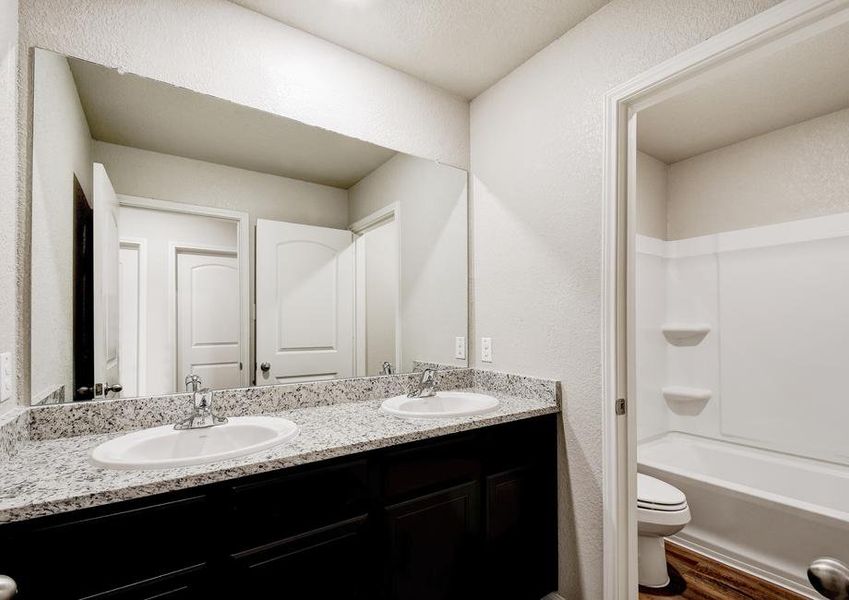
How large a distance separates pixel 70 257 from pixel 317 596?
4.16 ft

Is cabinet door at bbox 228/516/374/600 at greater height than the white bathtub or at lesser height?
greater

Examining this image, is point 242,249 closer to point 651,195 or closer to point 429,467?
point 429,467

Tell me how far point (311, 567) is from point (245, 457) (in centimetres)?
38

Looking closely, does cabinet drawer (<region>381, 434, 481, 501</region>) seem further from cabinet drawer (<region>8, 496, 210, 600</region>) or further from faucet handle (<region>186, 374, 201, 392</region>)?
faucet handle (<region>186, 374, 201, 392</region>)

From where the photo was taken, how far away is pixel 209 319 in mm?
1567

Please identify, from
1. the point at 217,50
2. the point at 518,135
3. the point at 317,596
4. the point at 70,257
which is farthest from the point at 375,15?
the point at 317,596

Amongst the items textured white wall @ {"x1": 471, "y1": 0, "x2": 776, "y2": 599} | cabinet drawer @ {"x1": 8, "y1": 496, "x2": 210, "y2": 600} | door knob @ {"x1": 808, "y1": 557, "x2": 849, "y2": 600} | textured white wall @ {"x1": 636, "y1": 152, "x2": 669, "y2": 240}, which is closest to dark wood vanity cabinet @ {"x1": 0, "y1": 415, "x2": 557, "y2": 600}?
cabinet drawer @ {"x1": 8, "y1": 496, "x2": 210, "y2": 600}

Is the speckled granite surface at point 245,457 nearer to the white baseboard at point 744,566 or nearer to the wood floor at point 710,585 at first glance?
the wood floor at point 710,585

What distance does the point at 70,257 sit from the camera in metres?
1.33

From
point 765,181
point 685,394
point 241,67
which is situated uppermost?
point 241,67

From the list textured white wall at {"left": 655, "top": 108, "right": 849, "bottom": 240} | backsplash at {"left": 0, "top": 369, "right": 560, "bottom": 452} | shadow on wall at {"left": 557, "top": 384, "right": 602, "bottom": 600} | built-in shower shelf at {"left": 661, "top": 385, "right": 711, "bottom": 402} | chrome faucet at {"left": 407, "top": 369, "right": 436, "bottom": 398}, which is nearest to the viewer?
backsplash at {"left": 0, "top": 369, "right": 560, "bottom": 452}

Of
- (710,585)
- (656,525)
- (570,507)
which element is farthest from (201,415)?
(710,585)

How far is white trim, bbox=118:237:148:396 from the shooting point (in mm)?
1434

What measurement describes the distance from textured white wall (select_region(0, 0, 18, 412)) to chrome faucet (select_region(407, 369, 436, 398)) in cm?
134
